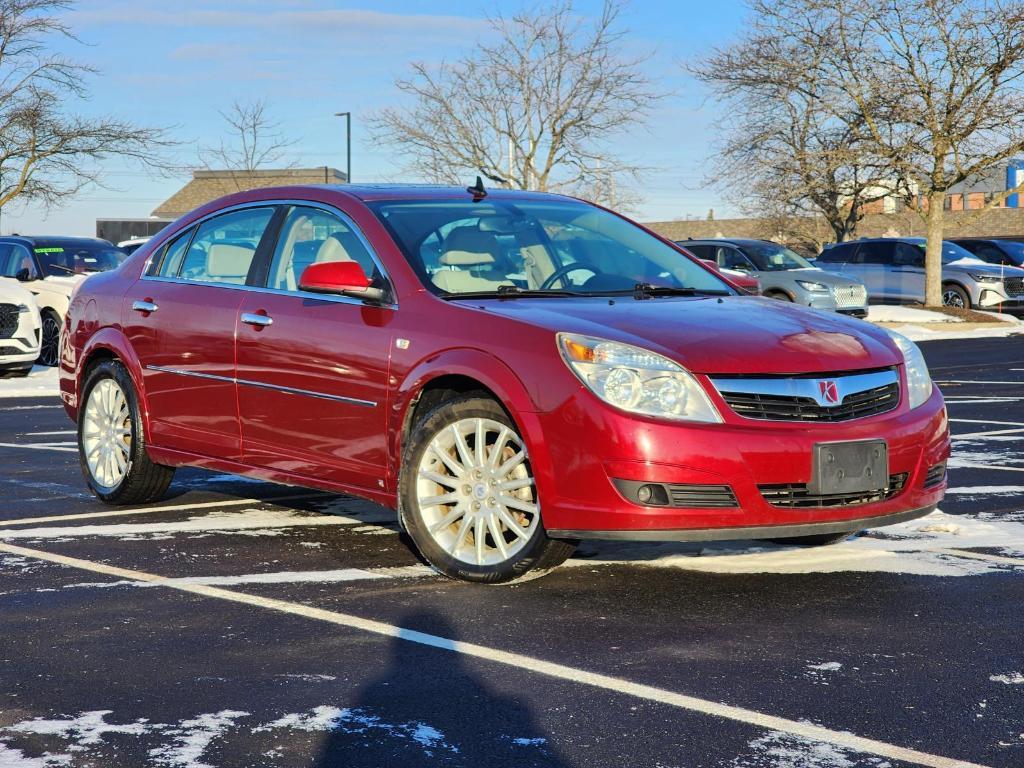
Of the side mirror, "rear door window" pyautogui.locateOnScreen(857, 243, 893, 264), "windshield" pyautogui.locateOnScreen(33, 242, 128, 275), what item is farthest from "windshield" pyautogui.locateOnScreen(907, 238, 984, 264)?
the side mirror

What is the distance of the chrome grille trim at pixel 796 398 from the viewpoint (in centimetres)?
552

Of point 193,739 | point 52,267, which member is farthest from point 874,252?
point 193,739

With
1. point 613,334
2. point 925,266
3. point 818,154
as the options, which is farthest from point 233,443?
point 925,266

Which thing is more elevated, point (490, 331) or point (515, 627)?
point (490, 331)

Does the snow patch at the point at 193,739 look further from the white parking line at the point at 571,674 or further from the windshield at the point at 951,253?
the windshield at the point at 951,253

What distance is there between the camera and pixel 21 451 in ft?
35.1

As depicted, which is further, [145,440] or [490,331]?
[145,440]

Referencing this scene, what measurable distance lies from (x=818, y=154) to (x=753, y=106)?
5236 mm

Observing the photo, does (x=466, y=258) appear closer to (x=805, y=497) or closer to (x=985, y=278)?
(x=805, y=497)

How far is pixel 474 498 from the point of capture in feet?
19.4

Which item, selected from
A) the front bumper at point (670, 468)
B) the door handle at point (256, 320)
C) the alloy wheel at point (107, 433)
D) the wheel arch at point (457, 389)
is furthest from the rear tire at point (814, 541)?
the alloy wheel at point (107, 433)

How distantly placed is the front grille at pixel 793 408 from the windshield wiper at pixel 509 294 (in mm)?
1172

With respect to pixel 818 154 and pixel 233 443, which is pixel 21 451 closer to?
pixel 233 443

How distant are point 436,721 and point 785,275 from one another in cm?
2320
